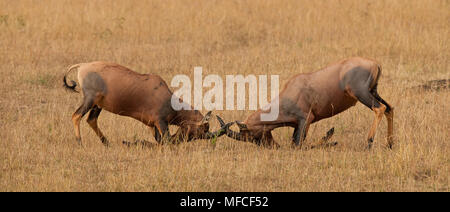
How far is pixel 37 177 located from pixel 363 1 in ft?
39.4

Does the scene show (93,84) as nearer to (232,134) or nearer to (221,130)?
(221,130)

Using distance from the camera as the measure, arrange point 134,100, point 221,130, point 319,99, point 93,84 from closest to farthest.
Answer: point 221,130 < point 319,99 < point 93,84 < point 134,100

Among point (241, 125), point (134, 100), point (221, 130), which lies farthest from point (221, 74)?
point (221, 130)

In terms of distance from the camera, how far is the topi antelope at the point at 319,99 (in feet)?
31.8

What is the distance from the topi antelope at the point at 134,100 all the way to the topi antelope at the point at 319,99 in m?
0.59

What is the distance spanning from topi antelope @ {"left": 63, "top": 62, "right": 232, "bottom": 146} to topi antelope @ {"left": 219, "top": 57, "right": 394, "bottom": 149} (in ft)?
1.95

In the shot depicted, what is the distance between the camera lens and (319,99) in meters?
9.92

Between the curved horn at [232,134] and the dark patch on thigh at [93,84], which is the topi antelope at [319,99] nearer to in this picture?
the curved horn at [232,134]

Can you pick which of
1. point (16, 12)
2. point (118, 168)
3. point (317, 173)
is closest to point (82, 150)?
point (118, 168)

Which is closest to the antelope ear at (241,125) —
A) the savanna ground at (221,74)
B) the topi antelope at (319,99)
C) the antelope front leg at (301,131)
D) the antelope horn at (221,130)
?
the topi antelope at (319,99)

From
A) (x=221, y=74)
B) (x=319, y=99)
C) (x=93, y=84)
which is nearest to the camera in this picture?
(x=319, y=99)

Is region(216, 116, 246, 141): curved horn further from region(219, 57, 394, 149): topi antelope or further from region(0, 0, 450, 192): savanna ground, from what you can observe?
region(0, 0, 450, 192): savanna ground

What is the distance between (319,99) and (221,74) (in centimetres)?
480
